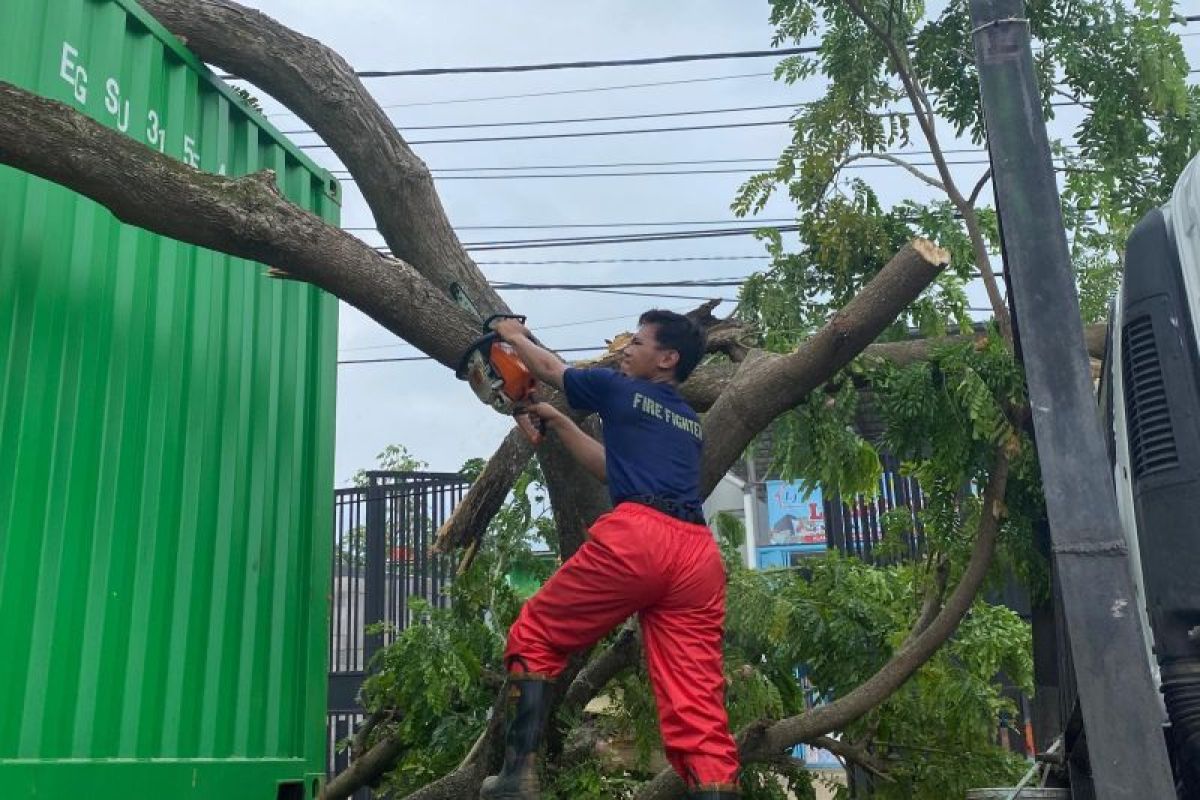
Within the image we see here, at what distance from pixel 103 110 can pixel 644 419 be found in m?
1.90

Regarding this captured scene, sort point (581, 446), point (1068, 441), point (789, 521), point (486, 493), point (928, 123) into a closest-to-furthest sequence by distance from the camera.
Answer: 1. point (1068, 441)
2. point (581, 446)
3. point (486, 493)
4. point (928, 123)
5. point (789, 521)

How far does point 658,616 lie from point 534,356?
885 millimetres

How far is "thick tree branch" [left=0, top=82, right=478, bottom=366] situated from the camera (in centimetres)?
322

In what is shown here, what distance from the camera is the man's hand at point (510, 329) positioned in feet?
12.8

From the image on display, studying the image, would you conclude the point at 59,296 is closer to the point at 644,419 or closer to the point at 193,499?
the point at 193,499

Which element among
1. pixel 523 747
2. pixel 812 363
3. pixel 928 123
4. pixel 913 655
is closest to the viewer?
pixel 523 747

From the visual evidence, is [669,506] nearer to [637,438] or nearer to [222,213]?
[637,438]

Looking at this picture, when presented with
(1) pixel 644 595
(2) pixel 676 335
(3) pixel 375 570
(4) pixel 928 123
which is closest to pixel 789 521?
(3) pixel 375 570

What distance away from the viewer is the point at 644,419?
12.2ft

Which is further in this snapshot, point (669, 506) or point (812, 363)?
point (812, 363)

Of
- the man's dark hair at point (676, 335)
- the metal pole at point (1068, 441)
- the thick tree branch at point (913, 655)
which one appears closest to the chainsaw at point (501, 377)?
the man's dark hair at point (676, 335)

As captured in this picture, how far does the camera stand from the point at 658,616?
3570mm

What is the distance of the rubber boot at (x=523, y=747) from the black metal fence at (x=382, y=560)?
26.1ft

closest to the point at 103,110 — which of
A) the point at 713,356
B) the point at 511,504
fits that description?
the point at 713,356
